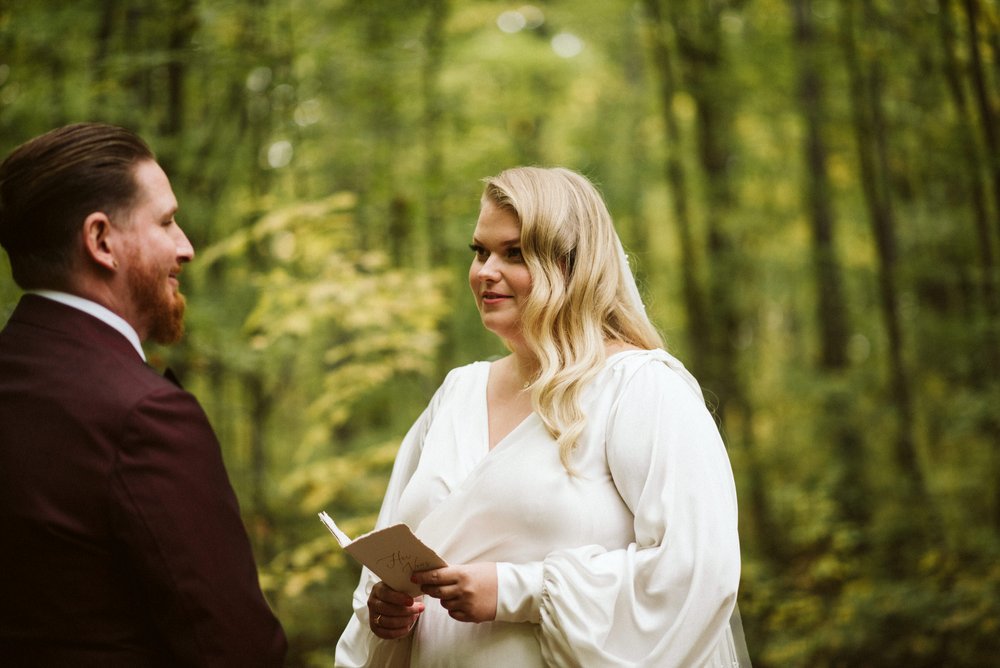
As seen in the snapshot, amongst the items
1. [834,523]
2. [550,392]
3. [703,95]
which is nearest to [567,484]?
[550,392]

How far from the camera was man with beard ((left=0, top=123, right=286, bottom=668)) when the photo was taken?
1564 mm

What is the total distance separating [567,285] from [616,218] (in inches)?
315

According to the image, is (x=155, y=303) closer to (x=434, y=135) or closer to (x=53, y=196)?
(x=53, y=196)

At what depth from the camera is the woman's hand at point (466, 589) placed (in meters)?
2.12

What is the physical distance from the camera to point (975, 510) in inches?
324

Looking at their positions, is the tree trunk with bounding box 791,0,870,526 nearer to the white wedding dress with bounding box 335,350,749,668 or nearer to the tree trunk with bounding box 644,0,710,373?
the tree trunk with bounding box 644,0,710,373

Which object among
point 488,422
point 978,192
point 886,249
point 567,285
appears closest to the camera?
point 567,285

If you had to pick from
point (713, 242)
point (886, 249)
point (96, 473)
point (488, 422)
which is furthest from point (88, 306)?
point (713, 242)

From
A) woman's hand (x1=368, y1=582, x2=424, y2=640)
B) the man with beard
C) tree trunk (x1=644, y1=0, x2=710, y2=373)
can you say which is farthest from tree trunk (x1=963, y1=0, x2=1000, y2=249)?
the man with beard

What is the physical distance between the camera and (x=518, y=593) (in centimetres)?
215

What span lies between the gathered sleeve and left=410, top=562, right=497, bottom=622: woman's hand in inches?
1.3

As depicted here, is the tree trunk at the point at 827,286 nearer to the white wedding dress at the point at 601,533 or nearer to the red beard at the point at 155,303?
the white wedding dress at the point at 601,533

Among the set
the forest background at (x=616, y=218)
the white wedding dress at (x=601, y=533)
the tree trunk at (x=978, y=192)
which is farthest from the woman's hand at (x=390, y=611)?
the tree trunk at (x=978, y=192)

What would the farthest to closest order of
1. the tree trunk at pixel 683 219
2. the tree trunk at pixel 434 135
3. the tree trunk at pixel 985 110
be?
the tree trunk at pixel 683 219, the tree trunk at pixel 434 135, the tree trunk at pixel 985 110
